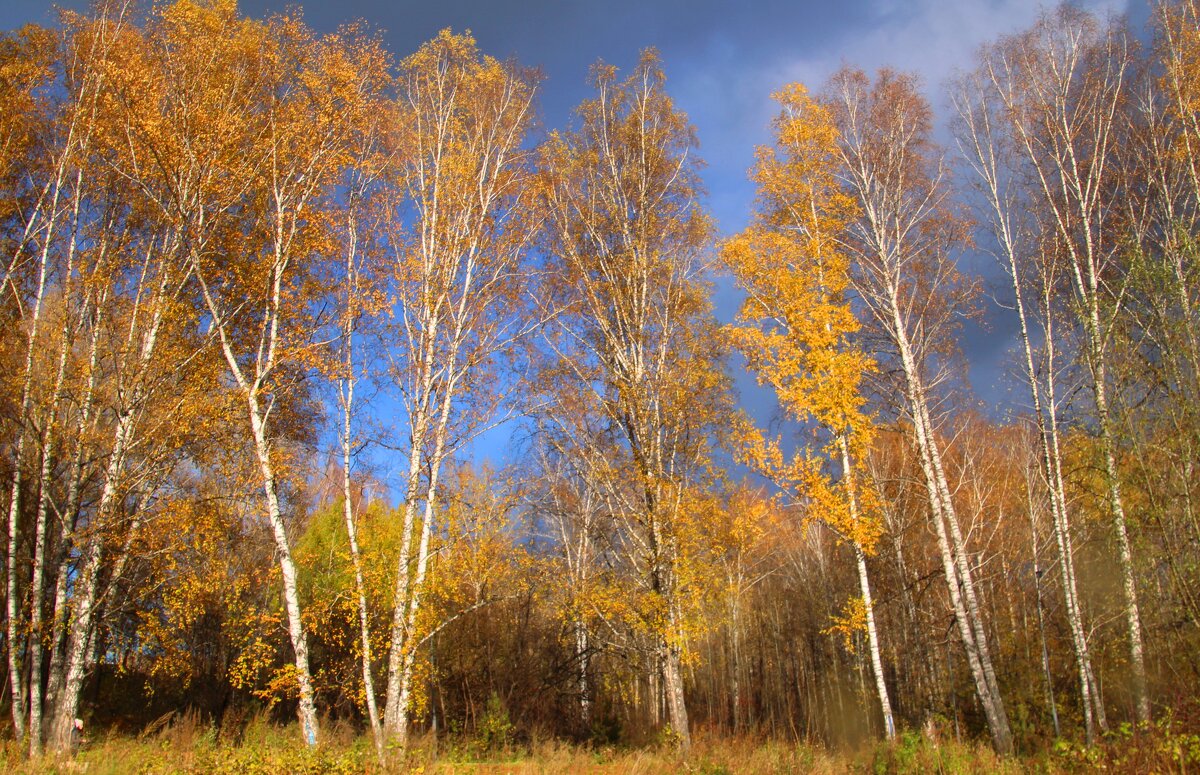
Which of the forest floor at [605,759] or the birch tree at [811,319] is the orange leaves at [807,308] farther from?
the forest floor at [605,759]

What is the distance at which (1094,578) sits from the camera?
1777 centimetres

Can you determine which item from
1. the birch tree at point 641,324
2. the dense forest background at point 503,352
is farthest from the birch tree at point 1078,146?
the birch tree at point 641,324

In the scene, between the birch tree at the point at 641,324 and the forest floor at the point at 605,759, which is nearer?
the forest floor at the point at 605,759

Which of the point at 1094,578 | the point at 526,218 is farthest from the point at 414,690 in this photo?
the point at 1094,578

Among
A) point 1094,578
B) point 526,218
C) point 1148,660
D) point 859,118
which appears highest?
point 859,118

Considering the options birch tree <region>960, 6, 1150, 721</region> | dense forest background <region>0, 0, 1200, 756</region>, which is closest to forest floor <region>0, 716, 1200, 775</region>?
dense forest background <region>0, 0, 1200, 756</region>

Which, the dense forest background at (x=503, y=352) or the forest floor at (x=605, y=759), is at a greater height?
the dense forest background at (x=503, y=352)

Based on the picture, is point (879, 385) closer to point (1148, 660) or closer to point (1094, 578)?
point (1148, 660)

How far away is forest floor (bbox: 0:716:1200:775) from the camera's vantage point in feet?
22.6

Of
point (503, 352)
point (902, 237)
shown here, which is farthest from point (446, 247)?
point (902, 237)

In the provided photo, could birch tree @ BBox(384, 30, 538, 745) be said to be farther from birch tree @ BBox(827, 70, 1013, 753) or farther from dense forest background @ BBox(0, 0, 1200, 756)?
birch tree @ BBox(827, 70, 1013, 753)

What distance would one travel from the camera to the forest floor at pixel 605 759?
22.6 ft

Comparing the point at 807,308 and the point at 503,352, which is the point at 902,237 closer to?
the point at 807,308

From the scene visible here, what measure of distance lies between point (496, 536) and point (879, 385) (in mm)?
7461
